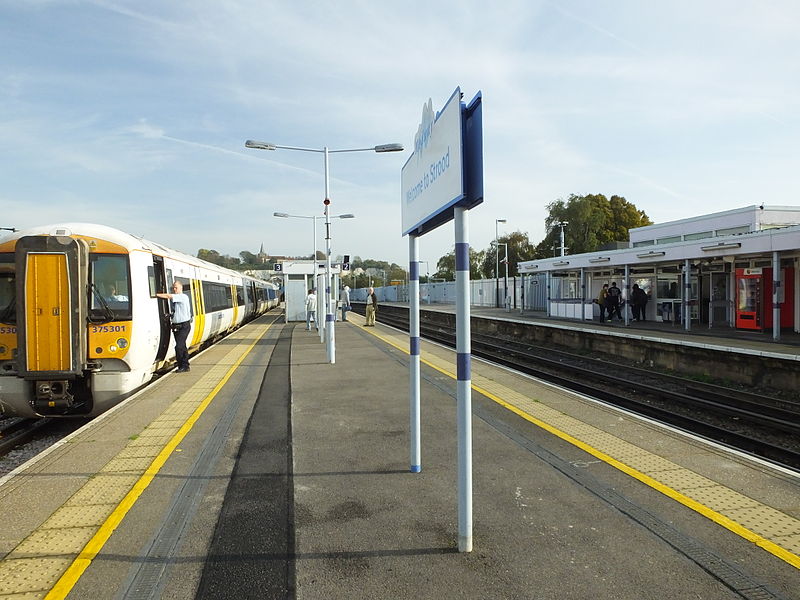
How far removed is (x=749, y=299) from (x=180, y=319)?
17269 millimetres

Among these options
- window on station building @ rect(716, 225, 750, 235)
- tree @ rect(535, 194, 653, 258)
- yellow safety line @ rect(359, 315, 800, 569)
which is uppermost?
tree @ rect(535, 194, 653, 258)

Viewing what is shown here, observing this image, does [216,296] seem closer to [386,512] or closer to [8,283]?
[8,283]

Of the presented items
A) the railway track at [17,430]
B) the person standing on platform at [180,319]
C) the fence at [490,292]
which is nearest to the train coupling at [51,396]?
the railway track at [17,430]

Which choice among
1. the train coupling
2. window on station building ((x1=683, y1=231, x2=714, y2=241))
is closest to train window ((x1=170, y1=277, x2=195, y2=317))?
the train coupling

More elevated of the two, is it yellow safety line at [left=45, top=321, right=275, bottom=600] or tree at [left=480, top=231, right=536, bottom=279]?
tree at [left=480, top=231, right=536, bottom=279]

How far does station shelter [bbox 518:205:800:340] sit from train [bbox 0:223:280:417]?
1560cm

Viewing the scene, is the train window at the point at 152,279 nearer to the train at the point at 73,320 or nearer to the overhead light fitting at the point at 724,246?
the train at the point at 73,320

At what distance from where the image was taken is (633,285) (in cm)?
2369

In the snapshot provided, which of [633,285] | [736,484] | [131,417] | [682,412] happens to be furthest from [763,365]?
[633,285]

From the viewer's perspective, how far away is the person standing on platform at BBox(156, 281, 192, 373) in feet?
33.0

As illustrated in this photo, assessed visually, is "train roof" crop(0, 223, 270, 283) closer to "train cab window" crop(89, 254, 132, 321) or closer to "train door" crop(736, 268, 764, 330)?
"train cab window" crop(89, 254, 132, 321)

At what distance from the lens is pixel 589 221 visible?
53594 millimetres

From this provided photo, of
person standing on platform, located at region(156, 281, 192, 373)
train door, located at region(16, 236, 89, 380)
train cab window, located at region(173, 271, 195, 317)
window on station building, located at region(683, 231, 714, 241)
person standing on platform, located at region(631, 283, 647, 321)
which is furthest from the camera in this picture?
window on station building, located at region(683, 231, 714, 241)

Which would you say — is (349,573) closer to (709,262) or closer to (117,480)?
(117,480)
